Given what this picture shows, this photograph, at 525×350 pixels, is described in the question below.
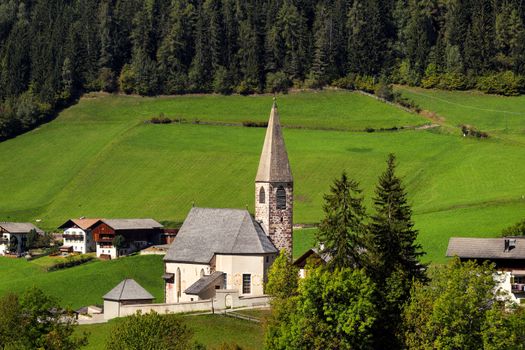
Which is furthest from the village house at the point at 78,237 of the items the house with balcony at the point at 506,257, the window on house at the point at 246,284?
the house with balcony at the point at 506,257

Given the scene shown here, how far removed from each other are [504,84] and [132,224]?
81969mm

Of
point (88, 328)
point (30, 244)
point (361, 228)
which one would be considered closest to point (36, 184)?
point (30, 244)

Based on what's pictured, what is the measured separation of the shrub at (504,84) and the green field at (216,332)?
118741 millimetres

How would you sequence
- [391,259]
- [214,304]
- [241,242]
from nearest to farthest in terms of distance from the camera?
[391,259]
[214,304]
[241,242]

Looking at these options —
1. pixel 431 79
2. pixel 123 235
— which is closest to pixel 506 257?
pixel 123 235

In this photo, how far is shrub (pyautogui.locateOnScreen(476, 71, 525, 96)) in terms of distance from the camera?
624ft

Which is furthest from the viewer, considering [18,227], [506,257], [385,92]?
[385,92]

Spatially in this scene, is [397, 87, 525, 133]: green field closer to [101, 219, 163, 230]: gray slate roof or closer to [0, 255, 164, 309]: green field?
[101, 219, 163, 230]: gray slate roof

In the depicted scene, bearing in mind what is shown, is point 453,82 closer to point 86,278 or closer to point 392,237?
point 86,278

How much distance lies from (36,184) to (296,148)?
1519 inches

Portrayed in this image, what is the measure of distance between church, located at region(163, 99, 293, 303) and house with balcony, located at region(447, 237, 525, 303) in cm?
1507

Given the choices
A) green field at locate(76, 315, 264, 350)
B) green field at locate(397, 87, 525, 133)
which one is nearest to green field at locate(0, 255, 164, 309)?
green field at locate(76, 315, 264, 350)

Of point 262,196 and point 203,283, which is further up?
point 262,196

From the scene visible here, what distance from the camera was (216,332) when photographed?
7862 centimetres
